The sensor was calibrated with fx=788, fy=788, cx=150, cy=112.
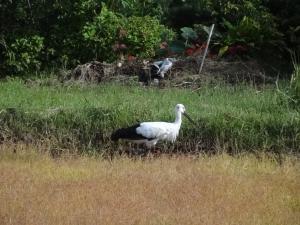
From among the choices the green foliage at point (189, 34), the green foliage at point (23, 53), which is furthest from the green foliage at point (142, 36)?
the green foliage at point (23, 53)

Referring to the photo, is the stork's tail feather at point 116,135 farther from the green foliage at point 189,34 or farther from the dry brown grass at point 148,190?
the green foliage at point 189,34

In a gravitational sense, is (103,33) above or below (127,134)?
above

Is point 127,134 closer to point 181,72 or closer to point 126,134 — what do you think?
point 126,134

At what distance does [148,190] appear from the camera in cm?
814

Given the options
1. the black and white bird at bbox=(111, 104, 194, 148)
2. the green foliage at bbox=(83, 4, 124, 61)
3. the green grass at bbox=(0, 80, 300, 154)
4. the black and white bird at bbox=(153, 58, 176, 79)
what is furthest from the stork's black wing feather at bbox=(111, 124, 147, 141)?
the green foliage at bbox=(83, 4, 124, 61)

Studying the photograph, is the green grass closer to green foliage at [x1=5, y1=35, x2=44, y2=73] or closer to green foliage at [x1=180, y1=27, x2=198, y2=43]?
green foliage at [x1=5, y1=35, x2=44, y2=73]

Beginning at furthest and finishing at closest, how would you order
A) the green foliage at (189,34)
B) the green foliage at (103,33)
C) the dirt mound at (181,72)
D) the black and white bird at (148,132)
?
the green foliage at (189,34)
the green foliage at (103,33)
the dirt mound at (181,72)
the black and white bird at (148,132)

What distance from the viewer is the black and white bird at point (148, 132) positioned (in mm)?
10242

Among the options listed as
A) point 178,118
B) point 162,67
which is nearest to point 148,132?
point 178,118

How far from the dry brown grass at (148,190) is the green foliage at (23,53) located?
5732 mm

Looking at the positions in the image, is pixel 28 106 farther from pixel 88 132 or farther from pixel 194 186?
pixel 194 186

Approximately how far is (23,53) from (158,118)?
5.07 meters

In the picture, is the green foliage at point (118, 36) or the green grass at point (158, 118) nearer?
the green grass at point (158, 118)

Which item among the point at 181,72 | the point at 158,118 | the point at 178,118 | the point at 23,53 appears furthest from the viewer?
the point at 23,53
